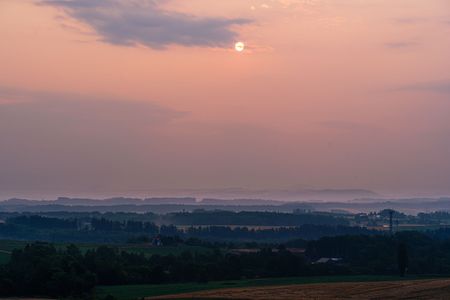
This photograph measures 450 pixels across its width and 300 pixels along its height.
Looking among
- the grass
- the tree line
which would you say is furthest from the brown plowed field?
the tree line

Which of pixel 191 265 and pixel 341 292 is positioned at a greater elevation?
pixel 191 265

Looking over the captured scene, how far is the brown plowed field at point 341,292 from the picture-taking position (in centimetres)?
6512

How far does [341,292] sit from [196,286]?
1650 centimetres

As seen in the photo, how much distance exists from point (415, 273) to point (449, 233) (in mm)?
78358

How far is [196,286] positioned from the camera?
8175 centimetres

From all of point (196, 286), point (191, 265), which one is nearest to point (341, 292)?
point (196, 286)

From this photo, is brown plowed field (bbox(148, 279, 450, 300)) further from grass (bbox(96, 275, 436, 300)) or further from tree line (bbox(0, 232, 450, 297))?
tree line (bbox(0, 232, 450, 297))

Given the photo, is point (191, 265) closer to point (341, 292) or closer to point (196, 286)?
point (196, 286)

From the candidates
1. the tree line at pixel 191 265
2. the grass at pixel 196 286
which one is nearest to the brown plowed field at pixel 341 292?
the grass at pixel 196 286

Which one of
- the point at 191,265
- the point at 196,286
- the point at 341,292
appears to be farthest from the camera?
the point at 191,265

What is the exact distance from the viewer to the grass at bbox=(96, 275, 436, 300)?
241 ft

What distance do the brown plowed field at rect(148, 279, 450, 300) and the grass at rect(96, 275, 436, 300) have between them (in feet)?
11.8

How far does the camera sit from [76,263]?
81.4 metres

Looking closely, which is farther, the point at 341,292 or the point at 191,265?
the point at 191,265
